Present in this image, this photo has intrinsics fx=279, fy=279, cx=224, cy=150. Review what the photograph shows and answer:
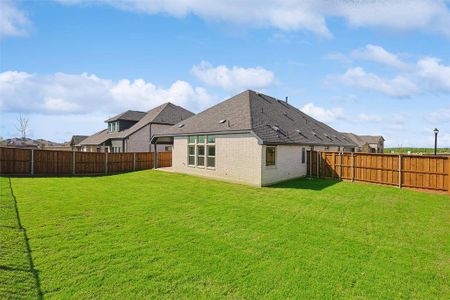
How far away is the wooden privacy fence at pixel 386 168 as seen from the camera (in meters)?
15.9

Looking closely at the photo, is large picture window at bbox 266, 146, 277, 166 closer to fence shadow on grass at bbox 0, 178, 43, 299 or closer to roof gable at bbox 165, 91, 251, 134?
roof gable at bbox 165, 91, 251, 134

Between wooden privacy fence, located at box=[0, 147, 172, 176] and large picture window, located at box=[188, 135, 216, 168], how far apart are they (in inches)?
298

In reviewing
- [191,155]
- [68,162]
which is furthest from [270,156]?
[68,162]

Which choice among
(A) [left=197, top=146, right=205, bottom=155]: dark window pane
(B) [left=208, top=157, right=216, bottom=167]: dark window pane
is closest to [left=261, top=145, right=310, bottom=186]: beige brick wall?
(B) [left=208, top=157, right=216, bottom=167]: dark window pane

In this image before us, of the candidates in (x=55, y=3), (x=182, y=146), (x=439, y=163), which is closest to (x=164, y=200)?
(x=55, y=3)

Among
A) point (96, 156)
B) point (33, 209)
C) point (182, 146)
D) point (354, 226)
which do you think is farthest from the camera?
point (96, 156)

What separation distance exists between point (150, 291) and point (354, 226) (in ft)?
23.8

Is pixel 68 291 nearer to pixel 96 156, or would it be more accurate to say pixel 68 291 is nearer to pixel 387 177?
pixel 387 177

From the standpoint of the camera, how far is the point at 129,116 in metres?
39.9

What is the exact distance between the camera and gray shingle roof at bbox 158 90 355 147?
18.6 m

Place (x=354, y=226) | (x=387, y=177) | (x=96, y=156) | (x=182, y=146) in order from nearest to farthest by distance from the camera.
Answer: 1. (x=354, y=226)
2. (x=387, y=177)
3. (x=182, y=146)
4. (x=96, y=156)

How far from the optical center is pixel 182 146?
23.1 m

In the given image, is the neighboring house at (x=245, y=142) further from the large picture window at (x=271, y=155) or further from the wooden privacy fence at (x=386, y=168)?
the wooden privacy fence at (x=386, y=168)

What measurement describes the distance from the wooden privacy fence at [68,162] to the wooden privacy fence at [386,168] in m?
15.9
